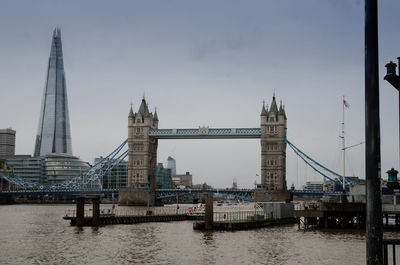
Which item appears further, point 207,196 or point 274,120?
point 274,120

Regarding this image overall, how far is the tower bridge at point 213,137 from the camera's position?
5472 inches

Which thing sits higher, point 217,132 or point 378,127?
point 217,132

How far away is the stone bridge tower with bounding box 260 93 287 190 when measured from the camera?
14138 centimetres

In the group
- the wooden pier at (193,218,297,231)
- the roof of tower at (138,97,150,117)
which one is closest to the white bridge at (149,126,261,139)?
the roof of tower at (138,97,150,117)

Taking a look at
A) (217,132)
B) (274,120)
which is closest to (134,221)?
(217,132)

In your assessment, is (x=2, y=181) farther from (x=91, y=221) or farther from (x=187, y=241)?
(x=187, y=241)

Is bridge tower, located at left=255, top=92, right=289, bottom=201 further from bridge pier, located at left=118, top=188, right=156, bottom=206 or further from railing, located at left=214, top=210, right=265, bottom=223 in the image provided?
railing, located at left=214, top=210, right=265, bottom=223

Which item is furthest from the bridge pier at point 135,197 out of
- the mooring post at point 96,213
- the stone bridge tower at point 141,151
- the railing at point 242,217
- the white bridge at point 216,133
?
the mooring post at point 96,213

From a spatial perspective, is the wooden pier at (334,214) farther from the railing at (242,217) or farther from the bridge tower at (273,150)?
the bridge tower at (273,150)

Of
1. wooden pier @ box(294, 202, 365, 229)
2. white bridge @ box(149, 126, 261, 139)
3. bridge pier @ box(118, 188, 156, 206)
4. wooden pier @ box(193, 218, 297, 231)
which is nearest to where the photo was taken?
wooden pier @ box(193, 218, 297, 231)

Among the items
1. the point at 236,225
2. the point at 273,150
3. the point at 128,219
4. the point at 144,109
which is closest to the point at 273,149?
the point at 273,150

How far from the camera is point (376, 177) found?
893 cm

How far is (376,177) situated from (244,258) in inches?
991

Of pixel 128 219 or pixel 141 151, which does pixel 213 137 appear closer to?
pixel 141 151
